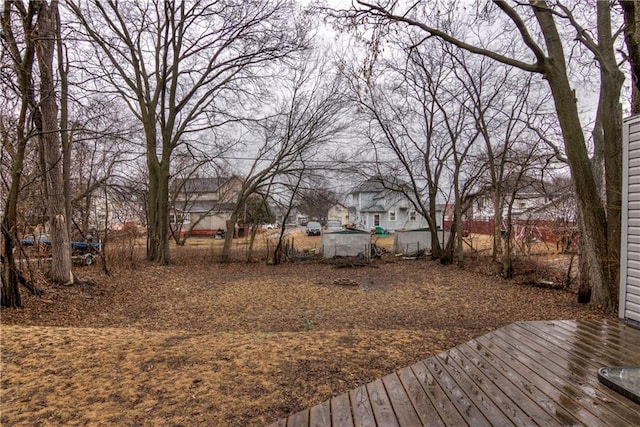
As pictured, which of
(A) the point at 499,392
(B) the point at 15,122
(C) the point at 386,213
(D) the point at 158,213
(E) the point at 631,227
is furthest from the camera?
(C) the point at 386,213

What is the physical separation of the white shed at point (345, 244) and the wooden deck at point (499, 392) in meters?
14.4

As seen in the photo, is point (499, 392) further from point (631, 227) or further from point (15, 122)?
point (15, 122)

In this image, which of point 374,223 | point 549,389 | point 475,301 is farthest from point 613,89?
point 374,223

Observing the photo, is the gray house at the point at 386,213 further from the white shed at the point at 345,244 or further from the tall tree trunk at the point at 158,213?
the tall tree trunk at the point at 158,213

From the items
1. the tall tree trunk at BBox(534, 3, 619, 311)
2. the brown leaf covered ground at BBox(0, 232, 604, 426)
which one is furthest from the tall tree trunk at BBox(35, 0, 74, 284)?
the tall tree trunk at BBox(534, 3, 619, 311)

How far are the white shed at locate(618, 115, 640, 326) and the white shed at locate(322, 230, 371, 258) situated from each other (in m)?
13.7

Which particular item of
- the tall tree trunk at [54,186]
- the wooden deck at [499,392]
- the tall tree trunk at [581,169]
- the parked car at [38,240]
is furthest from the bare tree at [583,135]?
the parked car at [38,240]

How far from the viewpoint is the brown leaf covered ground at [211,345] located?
8.54 feet

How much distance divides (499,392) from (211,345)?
2849 millimetres

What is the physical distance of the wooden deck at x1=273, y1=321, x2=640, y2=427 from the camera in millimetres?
2189

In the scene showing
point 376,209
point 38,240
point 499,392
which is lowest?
point 499,392

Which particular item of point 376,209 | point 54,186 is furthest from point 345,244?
point 376,209

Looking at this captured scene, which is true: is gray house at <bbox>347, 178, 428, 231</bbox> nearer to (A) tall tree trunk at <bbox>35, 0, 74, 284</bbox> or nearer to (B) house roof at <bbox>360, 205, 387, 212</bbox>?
(B) house roof at <bbox>360, 205, 387, 212</bbox>

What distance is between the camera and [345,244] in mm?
18000
